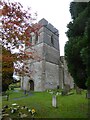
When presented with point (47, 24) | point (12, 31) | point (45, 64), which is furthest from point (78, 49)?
point (47, 24)

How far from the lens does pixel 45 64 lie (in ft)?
128

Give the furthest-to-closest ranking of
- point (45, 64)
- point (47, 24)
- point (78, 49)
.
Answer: point (47, 24) < point (45, 64) < point (78, 49)

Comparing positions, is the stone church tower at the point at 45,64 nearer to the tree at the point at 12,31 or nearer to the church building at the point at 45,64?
the church building at the point at 45,64

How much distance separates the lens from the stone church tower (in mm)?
37688

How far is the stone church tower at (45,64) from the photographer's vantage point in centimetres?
3769

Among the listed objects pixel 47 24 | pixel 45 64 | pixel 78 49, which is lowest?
pixel 78 49

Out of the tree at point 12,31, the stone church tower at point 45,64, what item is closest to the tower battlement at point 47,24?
the stone church tower at point 45,64

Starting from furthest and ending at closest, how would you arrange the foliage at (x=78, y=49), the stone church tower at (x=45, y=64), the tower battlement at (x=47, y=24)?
1. the tower battlement at (x=47, y=24)
2. the stone church tower at (x=45, y=64)
3. the foliage at (x=78, y=49)

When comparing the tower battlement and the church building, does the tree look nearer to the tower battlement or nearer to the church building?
the church building

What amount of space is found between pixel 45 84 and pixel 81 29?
1122 inches

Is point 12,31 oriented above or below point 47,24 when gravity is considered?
below

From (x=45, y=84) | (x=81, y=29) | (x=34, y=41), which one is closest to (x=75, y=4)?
(x=81, y=29)

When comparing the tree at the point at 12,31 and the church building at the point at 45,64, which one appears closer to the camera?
the tree at the point at 12,31

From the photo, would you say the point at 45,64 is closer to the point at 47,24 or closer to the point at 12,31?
the point at 47,24
